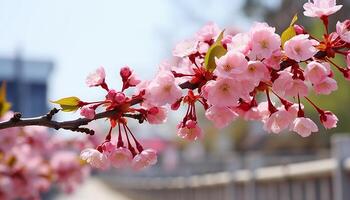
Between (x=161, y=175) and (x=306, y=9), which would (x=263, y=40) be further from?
(x=161, y=175)

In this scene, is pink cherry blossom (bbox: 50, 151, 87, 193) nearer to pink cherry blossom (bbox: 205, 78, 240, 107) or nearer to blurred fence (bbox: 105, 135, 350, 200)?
blurred fence (bbox: 105, 135, 350, 200)

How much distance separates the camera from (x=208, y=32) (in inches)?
56.9

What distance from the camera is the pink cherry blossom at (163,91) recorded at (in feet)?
4.09

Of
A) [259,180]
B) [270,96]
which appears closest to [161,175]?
[259,180]

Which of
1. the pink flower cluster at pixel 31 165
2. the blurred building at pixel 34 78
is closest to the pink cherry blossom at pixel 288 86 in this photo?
the pink flower cluster at pixel 31 165

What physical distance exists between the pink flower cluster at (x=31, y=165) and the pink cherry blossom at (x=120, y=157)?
1488mm

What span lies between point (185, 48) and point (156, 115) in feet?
0.49

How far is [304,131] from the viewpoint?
4.40 ft

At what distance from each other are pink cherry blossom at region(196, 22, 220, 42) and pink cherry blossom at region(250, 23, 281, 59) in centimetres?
17

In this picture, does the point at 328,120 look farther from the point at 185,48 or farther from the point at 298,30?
the point at 185,48

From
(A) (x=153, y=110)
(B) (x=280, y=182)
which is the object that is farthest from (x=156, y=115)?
(B) (x=280, y=182)

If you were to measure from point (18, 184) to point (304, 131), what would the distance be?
7.63 feet

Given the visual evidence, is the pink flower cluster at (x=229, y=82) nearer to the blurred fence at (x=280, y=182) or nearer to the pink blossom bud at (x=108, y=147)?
the pink blossom bud at (x=108, y=147)

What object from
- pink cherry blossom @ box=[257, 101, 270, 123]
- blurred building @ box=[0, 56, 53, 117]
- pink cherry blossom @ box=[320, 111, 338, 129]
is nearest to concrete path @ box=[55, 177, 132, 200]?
blurred building @ box=[0, 56, 53, 117]
